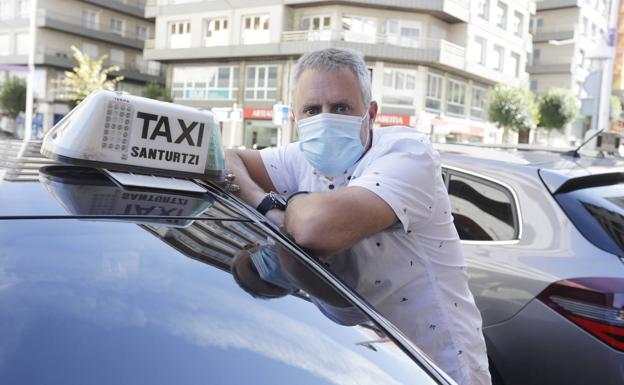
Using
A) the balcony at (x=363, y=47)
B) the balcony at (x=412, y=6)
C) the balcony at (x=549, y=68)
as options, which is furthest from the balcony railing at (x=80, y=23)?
the balcony at (x=549, y=68)

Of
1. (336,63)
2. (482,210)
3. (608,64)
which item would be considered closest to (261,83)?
(608,64)

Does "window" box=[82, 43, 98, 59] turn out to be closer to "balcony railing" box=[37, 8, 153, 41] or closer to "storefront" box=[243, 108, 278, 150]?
"balcony railing" box=[37, 8, 153, 41]

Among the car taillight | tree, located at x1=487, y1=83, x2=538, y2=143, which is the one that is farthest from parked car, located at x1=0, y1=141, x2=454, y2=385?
tree, located at x1=487, y1=83, x2=538, y2=143

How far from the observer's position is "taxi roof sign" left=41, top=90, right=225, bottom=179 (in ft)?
5.09

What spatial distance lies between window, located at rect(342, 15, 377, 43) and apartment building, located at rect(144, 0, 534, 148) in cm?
5

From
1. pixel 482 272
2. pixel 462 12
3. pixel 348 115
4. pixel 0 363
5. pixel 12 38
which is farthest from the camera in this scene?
pixel 12 38

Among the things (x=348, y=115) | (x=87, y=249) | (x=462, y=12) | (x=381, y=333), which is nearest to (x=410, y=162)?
(x=348, y=115)

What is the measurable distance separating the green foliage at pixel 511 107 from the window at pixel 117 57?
93.6 feet

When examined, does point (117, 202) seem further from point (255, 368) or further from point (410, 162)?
point (410, 162)

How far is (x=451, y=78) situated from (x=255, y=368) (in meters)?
34.7

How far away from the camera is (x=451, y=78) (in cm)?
3419

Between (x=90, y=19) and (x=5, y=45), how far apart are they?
6893mm

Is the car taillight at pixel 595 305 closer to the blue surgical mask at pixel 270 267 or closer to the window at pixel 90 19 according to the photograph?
the blue surgical mask at pixel 270 267

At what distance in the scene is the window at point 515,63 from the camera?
128ft
